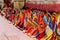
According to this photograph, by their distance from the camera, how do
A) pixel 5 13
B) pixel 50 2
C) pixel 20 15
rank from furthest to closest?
pixel 5 13 < pixel 20 15 < pixel 50 2

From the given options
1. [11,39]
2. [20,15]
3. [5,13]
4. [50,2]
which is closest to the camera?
[11,39]

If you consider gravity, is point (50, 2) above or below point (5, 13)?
above

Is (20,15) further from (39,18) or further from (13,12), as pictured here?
(39,18)

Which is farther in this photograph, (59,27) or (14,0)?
(14,0)

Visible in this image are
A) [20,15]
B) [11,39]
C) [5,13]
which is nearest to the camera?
[11,39]

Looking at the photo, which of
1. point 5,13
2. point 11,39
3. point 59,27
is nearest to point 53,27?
point 59,27

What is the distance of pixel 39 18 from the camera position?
3.63 feet

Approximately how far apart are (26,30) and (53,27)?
9.8 inches

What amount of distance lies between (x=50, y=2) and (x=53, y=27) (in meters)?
0.23

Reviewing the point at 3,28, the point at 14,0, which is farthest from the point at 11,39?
the point at 14,0

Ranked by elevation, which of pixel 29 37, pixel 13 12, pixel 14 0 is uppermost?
pixel 14 0

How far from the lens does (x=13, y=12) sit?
1.36 metres

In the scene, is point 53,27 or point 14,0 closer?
point 53,27

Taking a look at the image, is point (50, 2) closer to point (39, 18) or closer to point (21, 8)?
point (39, 18)
